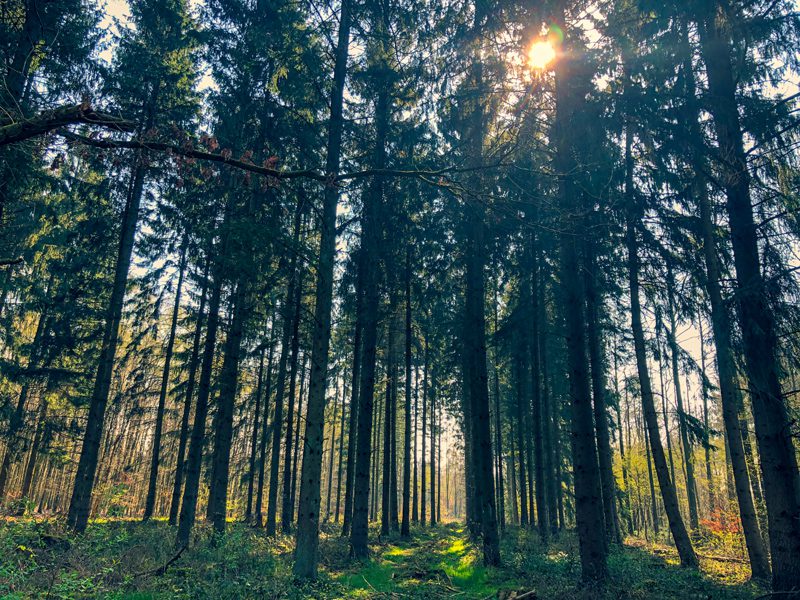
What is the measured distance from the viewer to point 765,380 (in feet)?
22.5

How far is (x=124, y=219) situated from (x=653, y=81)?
1495cm

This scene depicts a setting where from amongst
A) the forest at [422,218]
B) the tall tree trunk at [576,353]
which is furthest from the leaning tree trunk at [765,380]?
the tall tree trunk at [576,353]

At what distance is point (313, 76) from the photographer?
11180mm

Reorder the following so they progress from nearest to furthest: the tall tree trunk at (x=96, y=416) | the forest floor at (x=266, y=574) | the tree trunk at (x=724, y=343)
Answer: the tree trunk at (x=724, y=343) → the forest floor at (x=266, y=574) → the tall tree trunk at (x=96, y=416)

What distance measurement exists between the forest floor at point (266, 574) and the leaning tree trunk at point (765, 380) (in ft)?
6.25

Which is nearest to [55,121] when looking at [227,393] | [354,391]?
[227,393]

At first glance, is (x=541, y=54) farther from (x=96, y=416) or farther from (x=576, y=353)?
(x=96, y=416)

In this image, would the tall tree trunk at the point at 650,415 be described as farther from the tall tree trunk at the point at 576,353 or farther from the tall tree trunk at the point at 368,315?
the tall tree trunk at the point at 368,315

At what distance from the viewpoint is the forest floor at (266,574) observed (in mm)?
7408

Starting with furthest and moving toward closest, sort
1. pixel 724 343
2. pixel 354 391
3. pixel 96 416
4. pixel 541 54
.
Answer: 1. pixel 354 391
2. pixel 96 416
3. pixel 541 54
4. pixel 724 343

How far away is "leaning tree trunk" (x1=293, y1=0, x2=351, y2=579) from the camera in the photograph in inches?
374

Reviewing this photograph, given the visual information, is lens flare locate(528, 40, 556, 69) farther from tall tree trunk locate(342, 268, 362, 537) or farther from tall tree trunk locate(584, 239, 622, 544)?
tall tree trunk locate(342, 268, 362, 537)

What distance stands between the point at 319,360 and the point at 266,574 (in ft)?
15.2

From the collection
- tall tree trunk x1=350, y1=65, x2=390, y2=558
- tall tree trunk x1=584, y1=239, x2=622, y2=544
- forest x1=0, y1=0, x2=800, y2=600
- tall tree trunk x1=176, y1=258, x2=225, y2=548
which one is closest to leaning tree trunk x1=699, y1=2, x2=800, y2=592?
forest x1=0, y1=0, x2=800, y2=600
